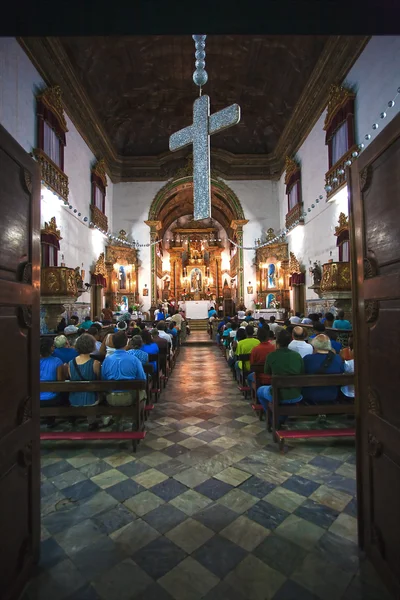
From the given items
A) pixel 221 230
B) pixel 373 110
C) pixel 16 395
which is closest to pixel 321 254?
pixel 373 110

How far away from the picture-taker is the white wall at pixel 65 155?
7672 mm

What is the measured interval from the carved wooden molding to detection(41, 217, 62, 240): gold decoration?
4.27 metres

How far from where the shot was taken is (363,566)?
1.91 meters

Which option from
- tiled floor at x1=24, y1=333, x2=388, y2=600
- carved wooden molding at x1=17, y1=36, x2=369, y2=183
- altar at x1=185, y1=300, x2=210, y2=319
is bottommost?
tiled floor at x1=24, y1=333, x2=388, y2=600

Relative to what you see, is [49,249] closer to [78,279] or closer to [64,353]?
[78,279]

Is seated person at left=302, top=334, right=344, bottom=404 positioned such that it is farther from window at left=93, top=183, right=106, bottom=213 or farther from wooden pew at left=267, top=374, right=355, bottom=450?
window at left=93, top=183, right=106, bottom=213

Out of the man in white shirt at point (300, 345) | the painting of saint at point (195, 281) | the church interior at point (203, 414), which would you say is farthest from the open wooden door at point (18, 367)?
the painting of saint at point (195, 281)

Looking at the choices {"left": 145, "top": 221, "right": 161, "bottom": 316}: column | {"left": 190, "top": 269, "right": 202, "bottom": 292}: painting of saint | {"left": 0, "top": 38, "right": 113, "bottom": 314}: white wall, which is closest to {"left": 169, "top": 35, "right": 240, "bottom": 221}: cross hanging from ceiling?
{"left": 0, "top": 38, "right": 113, "bottom": 314}: white wall

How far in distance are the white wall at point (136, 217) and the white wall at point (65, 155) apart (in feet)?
1.74

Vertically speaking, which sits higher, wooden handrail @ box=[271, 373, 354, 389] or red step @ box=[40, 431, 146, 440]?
wooden handrail @ box=[271, 373, 354, 389]

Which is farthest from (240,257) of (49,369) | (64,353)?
(49,369)

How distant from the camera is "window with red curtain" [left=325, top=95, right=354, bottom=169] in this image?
909 centimetres

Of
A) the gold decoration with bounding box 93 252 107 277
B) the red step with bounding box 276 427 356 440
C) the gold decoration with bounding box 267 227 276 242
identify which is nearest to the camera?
the red step with bounding box 276 427 356 440

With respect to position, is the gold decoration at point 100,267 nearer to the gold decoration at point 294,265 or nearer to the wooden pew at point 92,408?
the gold decoration at point 294,265
